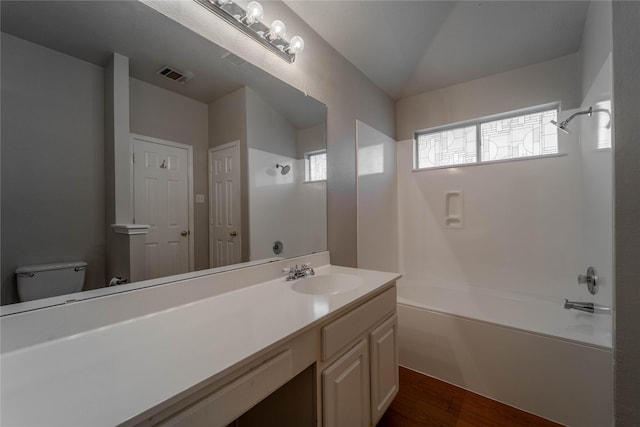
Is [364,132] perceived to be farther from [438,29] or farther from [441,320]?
[441,320]

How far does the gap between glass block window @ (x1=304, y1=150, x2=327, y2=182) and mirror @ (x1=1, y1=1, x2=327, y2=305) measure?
33 centimetres

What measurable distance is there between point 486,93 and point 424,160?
0.80m

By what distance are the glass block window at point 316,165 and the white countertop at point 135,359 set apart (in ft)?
3.10

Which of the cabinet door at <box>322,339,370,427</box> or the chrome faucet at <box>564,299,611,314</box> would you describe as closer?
the cabinet door at <box>322,339,370,427</box>

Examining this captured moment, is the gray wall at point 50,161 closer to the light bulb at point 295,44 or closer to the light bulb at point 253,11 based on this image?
the light bulb at point 253,11

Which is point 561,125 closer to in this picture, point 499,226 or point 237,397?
point 499,226

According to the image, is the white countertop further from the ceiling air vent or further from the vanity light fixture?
the vanity light fixture

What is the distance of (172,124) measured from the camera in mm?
1033

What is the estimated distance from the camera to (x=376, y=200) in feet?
7.78

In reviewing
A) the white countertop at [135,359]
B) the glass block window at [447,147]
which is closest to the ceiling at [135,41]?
the white countertop at [135,359]

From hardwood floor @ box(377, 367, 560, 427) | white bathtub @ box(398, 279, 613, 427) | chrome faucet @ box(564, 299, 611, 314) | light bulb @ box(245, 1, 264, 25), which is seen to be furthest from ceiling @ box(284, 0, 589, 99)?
hardwood floor @ box(377, 367, 560, 427)

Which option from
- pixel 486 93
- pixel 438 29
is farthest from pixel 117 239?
pixel 486 93

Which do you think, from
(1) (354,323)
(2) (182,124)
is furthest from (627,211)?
(2) (182,124)

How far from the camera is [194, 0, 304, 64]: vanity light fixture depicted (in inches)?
44.1
